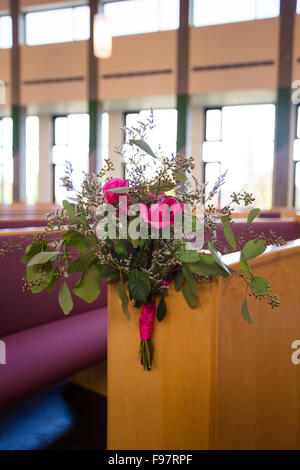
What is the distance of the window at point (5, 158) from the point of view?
467 inches

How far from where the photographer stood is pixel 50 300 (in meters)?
2.37

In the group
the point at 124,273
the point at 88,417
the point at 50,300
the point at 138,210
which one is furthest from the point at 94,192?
the point at 88,417

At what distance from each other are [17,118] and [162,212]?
34.5 feet

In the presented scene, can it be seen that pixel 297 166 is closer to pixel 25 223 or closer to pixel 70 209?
pixel 25 223

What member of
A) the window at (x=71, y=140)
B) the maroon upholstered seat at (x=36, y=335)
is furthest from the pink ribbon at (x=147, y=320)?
the window at (x=71, y=140)

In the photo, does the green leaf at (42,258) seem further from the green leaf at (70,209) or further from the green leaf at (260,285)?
the green leaf at (260,285)

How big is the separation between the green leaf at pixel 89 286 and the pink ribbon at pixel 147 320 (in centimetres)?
15

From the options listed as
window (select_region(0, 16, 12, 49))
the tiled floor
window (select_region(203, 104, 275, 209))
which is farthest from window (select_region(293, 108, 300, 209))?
the tiled floor

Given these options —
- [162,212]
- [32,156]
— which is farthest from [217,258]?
[32,156]

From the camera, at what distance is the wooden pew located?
49.1 inches

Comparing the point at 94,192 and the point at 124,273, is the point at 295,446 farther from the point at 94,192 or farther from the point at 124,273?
the point at 94,192

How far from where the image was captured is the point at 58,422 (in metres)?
2.21
